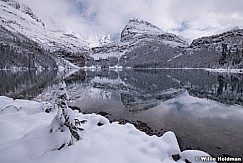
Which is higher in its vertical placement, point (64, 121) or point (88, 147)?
point (64, 121)

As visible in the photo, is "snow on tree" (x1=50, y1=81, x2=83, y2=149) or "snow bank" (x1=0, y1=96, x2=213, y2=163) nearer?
"snow bank" (x1=0, y1=96, x2=213, y2=163)

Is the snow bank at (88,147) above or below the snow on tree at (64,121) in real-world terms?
below

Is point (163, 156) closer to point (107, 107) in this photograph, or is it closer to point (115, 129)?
point (115, 129)

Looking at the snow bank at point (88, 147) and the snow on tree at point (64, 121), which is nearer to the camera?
the snow bank at point (88, 147)

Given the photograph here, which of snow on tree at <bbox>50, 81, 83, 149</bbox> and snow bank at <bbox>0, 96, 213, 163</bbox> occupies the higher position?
snow on tree at <bbox>50, 81, 83, 149</bbox>

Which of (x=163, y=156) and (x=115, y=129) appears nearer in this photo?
(x=163, y=156)

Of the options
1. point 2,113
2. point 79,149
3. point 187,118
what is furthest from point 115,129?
point 187,118

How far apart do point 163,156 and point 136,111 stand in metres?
16.9

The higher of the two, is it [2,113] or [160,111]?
[2,113]

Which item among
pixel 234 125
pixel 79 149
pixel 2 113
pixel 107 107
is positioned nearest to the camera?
pixel 79 149

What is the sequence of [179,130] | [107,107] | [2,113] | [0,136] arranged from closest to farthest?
[0,136] → [2,113] → [179,130] → [107,107]

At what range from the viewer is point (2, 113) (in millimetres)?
17328

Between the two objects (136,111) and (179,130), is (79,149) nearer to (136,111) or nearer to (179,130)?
(179,130)

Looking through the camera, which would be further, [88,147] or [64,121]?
[88,147]
